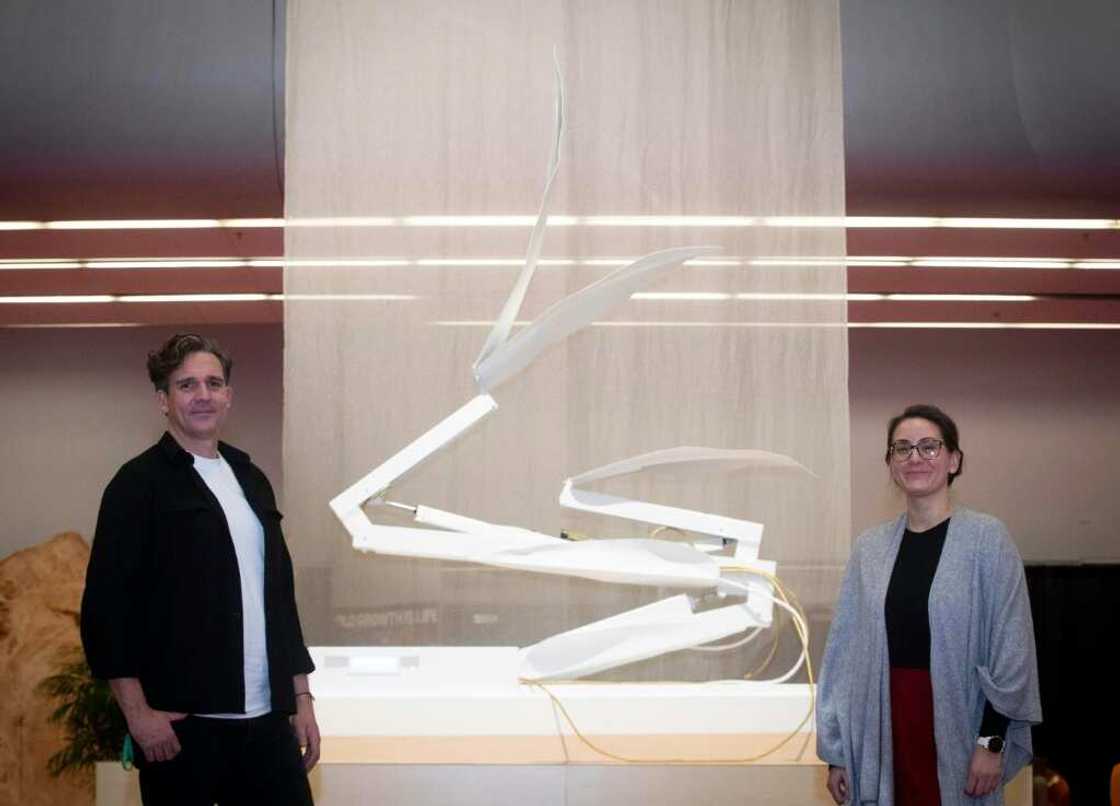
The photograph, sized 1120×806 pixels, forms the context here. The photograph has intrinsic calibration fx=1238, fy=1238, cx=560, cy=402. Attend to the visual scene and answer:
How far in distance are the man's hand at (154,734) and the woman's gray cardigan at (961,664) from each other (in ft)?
3.41

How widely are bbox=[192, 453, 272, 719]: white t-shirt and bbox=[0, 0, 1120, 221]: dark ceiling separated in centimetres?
178

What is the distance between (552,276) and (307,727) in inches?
61.4

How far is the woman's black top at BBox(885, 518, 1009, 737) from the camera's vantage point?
1.92m

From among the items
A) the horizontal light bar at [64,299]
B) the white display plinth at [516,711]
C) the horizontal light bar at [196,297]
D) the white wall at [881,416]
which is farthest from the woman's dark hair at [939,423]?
the horizontal light bar at [64,299]

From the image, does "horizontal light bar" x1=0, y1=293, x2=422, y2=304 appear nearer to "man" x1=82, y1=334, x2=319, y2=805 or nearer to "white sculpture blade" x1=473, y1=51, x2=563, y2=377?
"white sculpture blade" x1=473, y1=51, x2=563, y2=377

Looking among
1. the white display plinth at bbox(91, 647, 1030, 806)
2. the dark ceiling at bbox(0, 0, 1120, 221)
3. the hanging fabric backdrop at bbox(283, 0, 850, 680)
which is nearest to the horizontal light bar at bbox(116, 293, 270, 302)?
the dark ceiling at bbox(0, 0, 1120, 221)

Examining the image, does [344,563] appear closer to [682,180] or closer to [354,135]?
[354,135]

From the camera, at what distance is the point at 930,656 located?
191 centimetres

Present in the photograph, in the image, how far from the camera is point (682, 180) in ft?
10.7

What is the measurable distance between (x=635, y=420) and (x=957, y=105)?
52.3 inches

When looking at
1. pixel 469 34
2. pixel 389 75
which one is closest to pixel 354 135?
pixel 389 75

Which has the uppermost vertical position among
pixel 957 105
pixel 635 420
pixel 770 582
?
pixel 957 105

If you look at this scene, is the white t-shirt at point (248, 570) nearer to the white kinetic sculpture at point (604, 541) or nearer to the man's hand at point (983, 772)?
the white kinetic sculpture at point (604, 541)

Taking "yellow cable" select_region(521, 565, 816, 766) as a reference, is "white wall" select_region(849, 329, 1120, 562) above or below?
above
